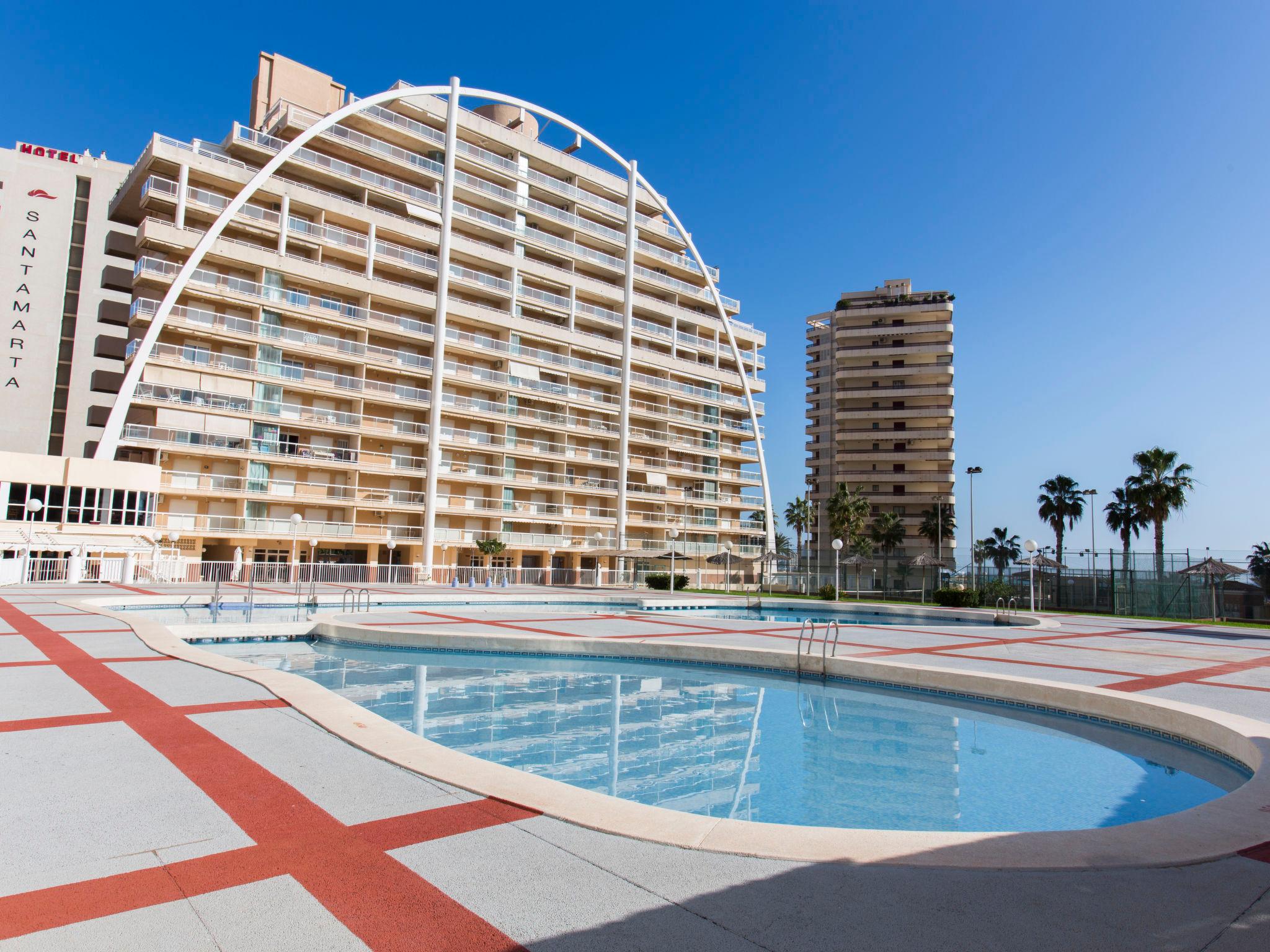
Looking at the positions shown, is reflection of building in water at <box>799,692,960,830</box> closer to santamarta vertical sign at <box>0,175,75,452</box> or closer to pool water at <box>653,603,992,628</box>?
pool water at <box>653,603,992,628</box>

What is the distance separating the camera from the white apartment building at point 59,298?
176 ft

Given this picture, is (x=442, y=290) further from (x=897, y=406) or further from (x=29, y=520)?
(x=897, y=406)

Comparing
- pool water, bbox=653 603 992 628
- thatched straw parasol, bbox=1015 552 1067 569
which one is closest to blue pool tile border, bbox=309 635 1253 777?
pool water, bbox=653 603 992 628

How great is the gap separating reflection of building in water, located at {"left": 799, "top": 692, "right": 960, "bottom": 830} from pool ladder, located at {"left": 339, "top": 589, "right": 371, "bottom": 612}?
16052 mm

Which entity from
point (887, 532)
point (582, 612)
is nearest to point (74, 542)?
point (582, 612)

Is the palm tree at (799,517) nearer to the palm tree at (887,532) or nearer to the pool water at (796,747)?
the palm tree at (887,532)

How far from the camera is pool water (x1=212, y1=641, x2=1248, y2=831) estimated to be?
7.98 m

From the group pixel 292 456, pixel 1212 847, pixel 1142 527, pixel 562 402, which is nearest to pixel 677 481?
pixel 562 402

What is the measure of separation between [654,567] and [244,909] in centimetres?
6158

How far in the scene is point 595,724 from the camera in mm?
11195

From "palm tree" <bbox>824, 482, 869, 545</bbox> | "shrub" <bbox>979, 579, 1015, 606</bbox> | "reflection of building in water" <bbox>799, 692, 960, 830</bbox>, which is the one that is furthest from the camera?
"palm tree" <bbox>824, 482, 869, 545</bbox>

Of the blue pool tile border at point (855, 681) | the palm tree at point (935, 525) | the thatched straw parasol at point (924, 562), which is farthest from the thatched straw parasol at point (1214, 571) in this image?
the palm tree at point (935, 525)

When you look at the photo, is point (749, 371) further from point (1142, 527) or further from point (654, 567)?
point (1142, 527)

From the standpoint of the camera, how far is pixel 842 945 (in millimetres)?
3643
